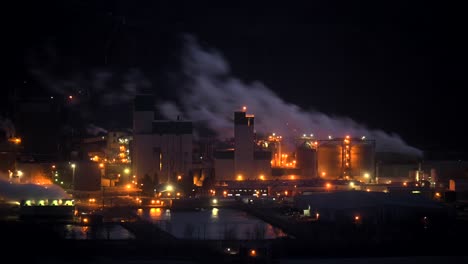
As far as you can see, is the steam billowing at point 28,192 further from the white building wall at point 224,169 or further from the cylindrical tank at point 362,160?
the cylindrical tank at point 362,160

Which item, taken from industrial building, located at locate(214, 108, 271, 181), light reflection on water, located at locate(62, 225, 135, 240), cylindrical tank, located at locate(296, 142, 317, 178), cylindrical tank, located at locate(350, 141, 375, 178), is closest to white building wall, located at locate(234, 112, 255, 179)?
industrial building, located at locate(214, 108, 271, 181)

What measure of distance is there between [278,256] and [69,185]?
26.5 ft

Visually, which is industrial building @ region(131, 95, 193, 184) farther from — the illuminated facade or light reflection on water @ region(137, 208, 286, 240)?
the illuminated facade

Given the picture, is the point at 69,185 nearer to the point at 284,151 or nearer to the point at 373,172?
the point at 284,151

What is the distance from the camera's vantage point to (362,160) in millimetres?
20188

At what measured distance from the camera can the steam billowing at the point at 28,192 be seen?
49.9 ft

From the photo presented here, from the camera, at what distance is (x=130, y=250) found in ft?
36.9

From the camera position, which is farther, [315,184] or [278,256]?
[315,184]

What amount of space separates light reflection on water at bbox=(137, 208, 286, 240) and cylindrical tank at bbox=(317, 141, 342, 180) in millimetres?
4497

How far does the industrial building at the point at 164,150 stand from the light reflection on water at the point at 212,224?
112 inches

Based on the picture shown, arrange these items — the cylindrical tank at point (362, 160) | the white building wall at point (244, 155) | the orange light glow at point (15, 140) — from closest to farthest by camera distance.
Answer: the white building wall at point (244, 155)
the orange light glow at point (15, 140)
the cylindrical tank at point (362, 160)

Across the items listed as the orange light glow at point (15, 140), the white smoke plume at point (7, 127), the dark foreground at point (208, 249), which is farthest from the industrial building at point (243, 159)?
the dark foreground at point (208, 249)

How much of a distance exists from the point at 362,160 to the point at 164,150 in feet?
14.9

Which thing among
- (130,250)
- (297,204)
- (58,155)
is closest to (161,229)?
(130,250)
